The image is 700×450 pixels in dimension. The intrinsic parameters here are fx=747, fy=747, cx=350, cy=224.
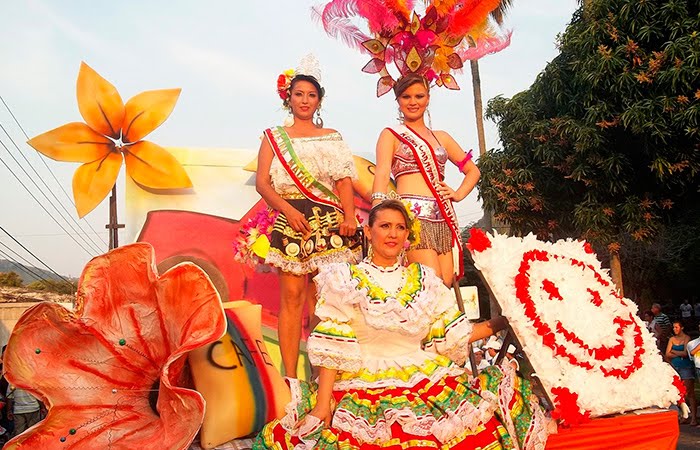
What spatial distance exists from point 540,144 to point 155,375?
487 inches

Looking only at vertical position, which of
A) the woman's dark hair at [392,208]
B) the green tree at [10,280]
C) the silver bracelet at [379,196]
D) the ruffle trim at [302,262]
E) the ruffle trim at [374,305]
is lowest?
the ruffle trim at [374,305]

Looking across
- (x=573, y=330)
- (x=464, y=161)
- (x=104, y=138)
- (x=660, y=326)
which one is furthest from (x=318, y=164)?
(x=660, y=326)

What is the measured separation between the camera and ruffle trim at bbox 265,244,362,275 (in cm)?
518

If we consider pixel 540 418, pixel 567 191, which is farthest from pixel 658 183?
pixel 540 418

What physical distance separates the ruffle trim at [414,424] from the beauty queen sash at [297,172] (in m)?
2.11

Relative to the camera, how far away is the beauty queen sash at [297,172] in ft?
17.4

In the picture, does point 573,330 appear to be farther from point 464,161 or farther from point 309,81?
point 309,81

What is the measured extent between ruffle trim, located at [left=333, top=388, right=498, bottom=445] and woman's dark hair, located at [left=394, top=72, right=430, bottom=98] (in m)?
2.46

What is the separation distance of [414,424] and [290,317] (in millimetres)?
1904

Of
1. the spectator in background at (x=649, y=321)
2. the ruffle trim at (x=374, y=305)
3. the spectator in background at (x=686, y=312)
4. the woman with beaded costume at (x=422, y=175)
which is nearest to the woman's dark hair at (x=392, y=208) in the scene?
the ruffle trim at (x=374, y=305)

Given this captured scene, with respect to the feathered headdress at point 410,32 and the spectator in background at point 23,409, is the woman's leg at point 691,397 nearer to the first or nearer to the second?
the feathered headdress at point 410,32

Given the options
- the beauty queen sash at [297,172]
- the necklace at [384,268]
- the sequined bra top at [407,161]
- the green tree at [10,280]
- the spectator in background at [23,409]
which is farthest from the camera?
the green tree at [10,280]

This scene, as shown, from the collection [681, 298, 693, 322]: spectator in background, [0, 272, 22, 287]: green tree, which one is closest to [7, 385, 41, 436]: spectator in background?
[681, 298, 693, 322]: spectator in background

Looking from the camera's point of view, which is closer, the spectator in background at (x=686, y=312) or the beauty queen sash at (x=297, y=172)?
the beauty queen sash at (x=297, y=172)
